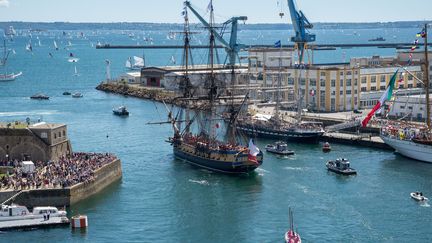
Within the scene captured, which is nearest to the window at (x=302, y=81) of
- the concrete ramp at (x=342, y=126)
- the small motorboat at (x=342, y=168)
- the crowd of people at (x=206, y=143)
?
the concrete ramp at (x=342, y=126)

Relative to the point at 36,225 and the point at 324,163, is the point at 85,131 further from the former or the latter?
the point at 36,225

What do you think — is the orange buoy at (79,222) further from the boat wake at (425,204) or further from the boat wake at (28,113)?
the boat wake at (28,113)

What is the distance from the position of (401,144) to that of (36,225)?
82.1 ft

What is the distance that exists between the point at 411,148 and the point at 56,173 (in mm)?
21977

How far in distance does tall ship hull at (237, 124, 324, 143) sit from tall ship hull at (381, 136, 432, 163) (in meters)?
6.02

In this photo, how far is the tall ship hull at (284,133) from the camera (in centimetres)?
5709

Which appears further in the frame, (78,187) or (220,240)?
(78,187)

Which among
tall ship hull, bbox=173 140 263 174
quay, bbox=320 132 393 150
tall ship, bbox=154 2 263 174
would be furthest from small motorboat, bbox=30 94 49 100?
tall ship hull, bbox=173 140 263 174

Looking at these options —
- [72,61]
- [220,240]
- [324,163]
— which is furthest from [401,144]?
[72,61]

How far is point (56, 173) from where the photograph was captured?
40344 millimetres

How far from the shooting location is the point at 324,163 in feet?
162

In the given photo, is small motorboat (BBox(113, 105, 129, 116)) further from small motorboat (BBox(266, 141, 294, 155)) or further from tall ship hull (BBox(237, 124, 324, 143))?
small motorboat (BBox(266, 141, 294, 155))

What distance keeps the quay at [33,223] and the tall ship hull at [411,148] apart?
23.5 metres

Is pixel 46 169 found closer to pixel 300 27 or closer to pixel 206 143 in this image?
pixel 206 143
